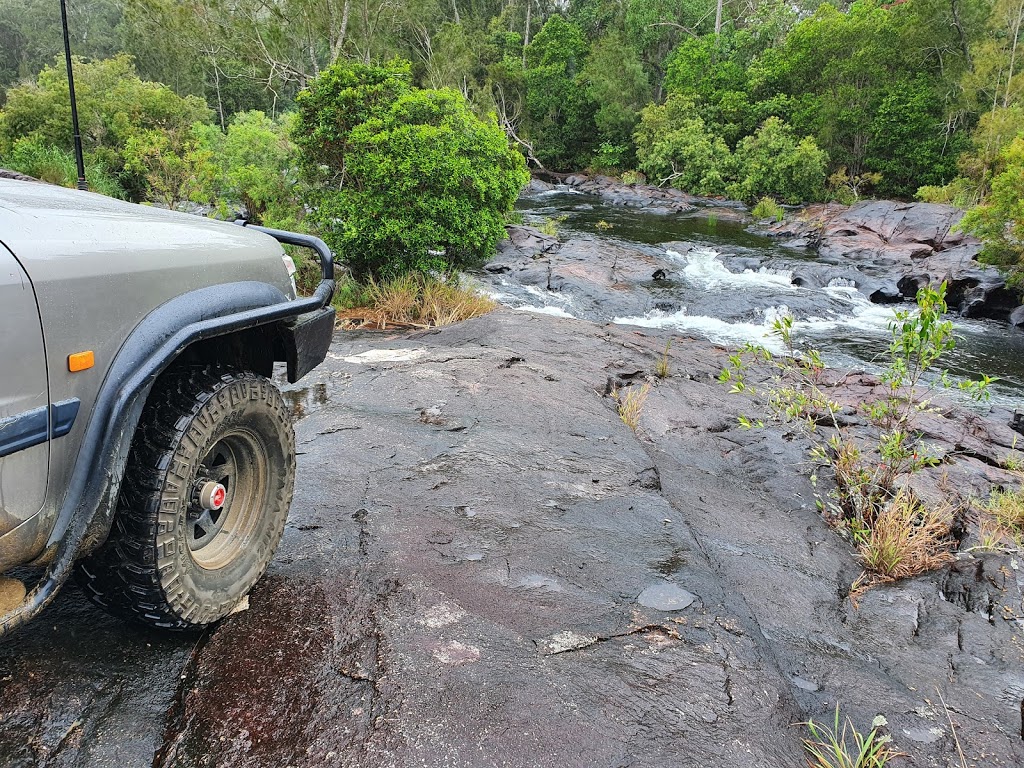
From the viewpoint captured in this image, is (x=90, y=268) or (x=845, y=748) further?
(x=845, y=748)

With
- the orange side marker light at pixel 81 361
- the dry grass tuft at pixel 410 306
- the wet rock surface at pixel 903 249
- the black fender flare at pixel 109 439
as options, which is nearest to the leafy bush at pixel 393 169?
the dry grass tuft at pixel 410 306

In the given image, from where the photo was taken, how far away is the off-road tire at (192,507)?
6.76 feet

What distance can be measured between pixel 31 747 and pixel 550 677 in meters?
1.64

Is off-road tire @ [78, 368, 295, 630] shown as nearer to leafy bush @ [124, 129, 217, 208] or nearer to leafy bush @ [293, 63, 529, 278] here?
leafy bush @ [293, 63, 529, 278]

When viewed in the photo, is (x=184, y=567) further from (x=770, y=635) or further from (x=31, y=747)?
(x=770, y=635)

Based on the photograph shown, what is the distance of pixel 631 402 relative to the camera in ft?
20.3

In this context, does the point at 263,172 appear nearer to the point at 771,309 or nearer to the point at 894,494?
the point at 894,494

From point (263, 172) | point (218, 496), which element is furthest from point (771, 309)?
point (218, 496)

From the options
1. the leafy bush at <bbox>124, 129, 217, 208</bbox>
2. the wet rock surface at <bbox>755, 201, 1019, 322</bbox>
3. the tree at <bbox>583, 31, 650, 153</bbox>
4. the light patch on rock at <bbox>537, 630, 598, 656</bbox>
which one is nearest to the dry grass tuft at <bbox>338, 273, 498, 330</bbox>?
the leafy bush at <bbox>124, 129, 217, 208</bbox>

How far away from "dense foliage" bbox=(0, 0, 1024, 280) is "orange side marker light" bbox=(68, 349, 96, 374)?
7537 mm

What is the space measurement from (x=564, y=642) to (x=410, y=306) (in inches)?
261

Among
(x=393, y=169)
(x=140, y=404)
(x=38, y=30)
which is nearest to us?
(x=140, y=404)

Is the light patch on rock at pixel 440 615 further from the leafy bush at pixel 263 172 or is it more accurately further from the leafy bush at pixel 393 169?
the leafy bush at pixel 263 172

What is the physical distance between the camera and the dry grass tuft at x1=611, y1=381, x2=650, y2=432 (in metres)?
5.91
